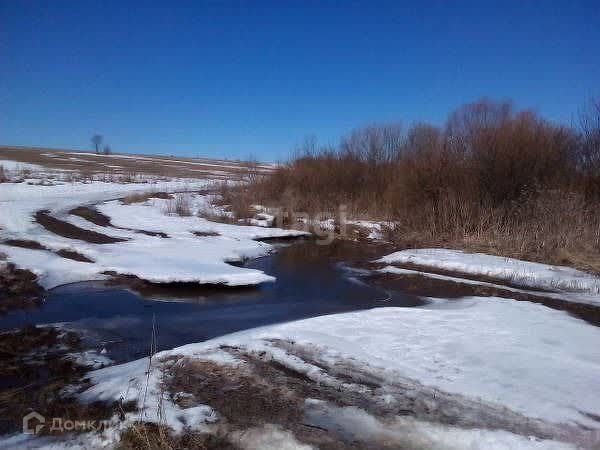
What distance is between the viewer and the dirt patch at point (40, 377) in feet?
12.5

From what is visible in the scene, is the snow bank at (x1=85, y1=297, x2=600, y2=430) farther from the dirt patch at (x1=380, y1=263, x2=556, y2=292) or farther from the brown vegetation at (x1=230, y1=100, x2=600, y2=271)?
the brown vegetation at (x1=230, y1=100, x2=600, y2=271)

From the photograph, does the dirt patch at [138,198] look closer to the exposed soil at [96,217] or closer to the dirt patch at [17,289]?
the exposed soil at [96,217]

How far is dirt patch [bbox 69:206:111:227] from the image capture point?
15.4m

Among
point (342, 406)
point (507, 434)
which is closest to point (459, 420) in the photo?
point (507, 434)

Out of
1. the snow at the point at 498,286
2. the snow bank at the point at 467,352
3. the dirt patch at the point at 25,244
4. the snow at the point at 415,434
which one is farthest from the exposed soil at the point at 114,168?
the snow at the point at 415,434

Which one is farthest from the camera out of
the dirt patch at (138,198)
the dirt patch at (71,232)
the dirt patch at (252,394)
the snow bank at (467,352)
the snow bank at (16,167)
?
the snow bank at (16,167)

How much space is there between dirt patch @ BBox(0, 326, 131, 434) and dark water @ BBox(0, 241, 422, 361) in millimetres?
463

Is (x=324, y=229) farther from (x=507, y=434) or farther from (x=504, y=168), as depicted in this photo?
(x=507, y=434)

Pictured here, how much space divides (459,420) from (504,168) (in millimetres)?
12748

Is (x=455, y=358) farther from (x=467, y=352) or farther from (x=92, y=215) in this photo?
(x=92, y=215)

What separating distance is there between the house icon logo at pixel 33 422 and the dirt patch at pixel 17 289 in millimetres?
3952

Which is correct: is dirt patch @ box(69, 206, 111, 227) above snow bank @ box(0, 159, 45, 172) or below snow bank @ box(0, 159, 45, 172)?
below

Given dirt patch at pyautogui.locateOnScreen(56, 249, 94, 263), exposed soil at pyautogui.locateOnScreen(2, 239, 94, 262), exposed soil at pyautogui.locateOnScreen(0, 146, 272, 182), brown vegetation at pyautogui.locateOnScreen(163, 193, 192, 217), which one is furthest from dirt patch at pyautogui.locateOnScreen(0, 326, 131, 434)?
exposed soil at pyautogui.locateOnScreen(0, 146, 272, 182)

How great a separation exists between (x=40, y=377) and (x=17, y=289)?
3.86m
